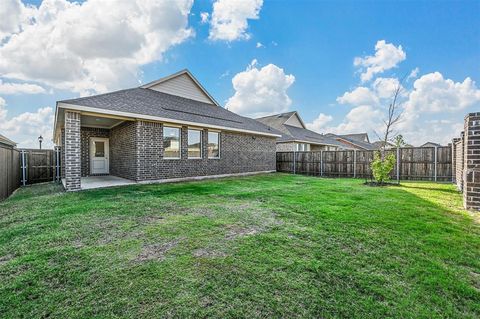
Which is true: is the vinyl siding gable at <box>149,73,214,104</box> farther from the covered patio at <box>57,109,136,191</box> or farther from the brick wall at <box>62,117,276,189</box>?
the brick wall at <box>62,117,276,189</box>

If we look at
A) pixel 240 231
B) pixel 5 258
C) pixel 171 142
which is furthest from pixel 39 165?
pixel 240 231

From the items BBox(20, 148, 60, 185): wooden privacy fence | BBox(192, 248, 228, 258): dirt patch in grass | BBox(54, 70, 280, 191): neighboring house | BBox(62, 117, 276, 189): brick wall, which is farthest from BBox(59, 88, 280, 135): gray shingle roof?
BBox(192, 248, 228, 258): dirt patch in grass

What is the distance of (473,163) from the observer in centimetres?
517

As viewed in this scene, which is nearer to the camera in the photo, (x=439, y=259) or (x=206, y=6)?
(x=439, y=259)

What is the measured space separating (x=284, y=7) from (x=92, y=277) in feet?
40.9

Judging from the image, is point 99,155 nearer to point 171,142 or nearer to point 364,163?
point 171,142

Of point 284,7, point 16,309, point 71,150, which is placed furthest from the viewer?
point 284,7

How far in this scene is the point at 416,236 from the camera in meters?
3.54

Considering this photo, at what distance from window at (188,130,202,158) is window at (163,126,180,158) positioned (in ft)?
2.10

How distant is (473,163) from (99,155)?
50.6ft

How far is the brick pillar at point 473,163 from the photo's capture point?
5082 mm

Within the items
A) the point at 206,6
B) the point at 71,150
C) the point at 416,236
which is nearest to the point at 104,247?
the point at 416,236

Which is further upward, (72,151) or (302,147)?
(302,147)

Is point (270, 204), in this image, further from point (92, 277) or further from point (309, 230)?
point (92, 277)
